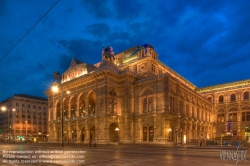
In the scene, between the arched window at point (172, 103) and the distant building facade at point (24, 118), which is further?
the distant building facade at point (24, 118)

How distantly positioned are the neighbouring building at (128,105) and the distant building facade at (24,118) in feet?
122

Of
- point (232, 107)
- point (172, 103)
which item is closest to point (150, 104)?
point (172, 103)

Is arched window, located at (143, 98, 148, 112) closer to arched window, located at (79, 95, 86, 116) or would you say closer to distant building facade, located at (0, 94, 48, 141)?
arched window, located at (79, 95, 86, 116)

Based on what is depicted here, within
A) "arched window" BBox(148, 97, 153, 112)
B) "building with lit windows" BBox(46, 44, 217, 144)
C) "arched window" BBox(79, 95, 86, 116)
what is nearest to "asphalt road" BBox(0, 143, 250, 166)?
"building with lit windows" BBox(46, 44, 217, 144)

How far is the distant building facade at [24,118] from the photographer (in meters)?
95.3

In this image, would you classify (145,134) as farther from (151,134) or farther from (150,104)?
(150,104)

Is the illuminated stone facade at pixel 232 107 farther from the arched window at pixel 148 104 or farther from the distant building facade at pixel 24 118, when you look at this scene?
the distant building facade at pixel 24 118

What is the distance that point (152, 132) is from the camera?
161ft

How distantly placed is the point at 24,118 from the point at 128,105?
215ft

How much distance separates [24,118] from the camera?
98.8 m

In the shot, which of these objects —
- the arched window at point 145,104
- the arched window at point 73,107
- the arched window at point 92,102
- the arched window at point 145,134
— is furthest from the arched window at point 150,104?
the arched window at point 73,107

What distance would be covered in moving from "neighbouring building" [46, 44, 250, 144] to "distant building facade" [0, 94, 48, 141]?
37177mm

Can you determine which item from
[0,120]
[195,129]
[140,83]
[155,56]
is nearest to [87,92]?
[140,83]

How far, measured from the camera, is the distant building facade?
3751 inches
